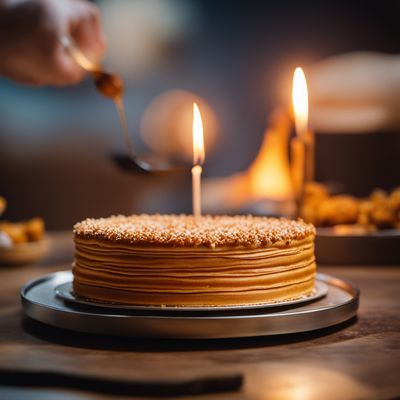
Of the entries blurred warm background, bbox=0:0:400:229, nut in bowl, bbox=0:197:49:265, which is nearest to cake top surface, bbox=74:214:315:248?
nut in bowl, bbox=0:197:49:265

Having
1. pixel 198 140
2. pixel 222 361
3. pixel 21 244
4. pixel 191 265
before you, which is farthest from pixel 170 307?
pixel 21 244

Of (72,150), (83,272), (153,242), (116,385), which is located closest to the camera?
(116,385)

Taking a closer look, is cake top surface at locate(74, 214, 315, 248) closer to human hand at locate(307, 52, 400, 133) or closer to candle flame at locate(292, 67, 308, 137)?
candle flame at locate(292, 67, 308, 137)

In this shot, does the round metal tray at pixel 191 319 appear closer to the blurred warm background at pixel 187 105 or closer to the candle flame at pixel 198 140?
the candle flame at pixel 198 140

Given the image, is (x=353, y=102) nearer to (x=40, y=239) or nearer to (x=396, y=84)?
(x=396, y=84)

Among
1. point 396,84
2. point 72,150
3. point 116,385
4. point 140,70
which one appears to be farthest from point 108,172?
point 116,385

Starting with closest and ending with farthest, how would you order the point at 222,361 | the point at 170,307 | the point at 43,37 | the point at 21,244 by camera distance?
the point at 222,361, the point at 170,307, the point at 21,244, the point at 43,37

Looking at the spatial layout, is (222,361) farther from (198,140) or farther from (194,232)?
(198,140)

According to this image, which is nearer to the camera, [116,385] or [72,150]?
[116,385]
